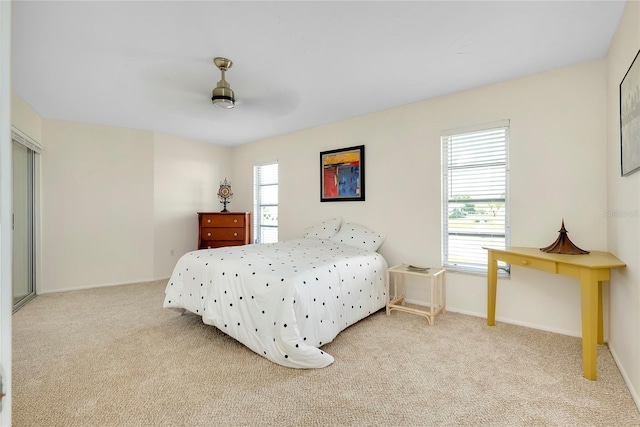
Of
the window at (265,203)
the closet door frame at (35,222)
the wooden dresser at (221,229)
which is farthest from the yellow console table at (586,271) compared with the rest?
the closet door frame at (35,222)

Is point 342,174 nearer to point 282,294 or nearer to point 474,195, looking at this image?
point 474,195

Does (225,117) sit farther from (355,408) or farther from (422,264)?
(355,408)

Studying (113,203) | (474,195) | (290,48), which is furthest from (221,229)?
(474,195)

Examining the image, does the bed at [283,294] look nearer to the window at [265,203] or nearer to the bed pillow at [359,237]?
the bed pillow at [359,237]

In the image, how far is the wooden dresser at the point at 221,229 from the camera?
492 cm

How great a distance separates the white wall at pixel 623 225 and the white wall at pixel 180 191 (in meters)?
5.42

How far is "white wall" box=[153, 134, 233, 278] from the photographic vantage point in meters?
4.86

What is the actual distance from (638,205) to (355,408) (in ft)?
6.71

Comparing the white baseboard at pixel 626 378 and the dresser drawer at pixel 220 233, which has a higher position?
the dresser drawer at pixel 220 233

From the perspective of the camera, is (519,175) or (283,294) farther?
(519,175)

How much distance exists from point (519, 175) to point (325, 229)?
2.31 meters

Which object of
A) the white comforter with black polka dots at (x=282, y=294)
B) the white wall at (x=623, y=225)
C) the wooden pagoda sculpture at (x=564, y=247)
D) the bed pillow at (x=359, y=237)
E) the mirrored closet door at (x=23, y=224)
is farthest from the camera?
the bed pillow at (x=359, y=237)

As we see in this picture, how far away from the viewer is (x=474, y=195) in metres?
3.15

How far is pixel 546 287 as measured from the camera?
9.00 feet
